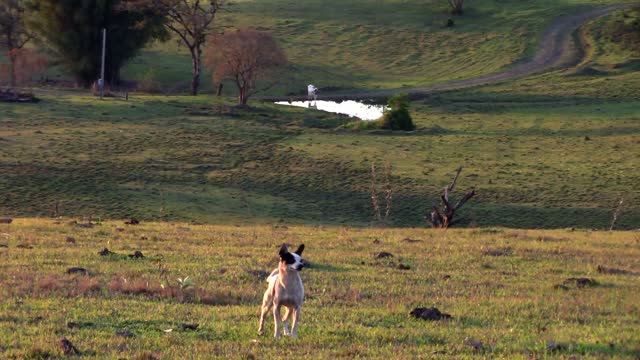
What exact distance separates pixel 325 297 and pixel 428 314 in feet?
7.53

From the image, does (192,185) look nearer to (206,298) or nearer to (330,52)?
(206,298)

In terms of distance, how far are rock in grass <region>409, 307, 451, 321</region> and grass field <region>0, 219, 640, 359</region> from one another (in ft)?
0.56

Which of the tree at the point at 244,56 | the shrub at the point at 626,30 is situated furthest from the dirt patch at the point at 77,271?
Result: the shrub at the point at 626,30

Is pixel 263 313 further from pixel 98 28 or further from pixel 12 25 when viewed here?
pixel 12 25

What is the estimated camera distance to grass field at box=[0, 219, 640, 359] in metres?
12.8

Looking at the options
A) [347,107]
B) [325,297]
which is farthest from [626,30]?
[325,297]

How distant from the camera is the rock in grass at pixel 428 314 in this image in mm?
14859

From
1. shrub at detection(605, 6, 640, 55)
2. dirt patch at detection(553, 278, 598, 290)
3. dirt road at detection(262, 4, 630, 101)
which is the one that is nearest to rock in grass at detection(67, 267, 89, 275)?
dirt patch at detection(553, 278, 598, 290)

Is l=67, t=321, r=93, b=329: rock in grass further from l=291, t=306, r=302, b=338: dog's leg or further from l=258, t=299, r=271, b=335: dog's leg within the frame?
l=291, t=306, r=302, b=338: dog's leg

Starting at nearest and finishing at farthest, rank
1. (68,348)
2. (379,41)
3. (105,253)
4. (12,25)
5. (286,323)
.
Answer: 1. (68,348)
2. (286,323)
3. (105,253)
4. (12,25)
5. (379,41)

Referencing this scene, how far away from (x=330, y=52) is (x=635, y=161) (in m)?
54.7

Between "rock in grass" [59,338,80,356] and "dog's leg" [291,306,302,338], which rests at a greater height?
"dog's leg" [291,306,302,338]

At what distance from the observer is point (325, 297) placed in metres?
16.8

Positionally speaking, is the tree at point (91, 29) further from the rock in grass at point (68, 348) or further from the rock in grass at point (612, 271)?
the rock in grass at point (68, 348)
